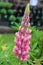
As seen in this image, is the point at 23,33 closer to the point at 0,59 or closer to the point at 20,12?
the point at 0,59

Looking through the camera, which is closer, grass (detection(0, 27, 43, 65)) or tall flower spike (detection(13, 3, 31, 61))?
tall flower spike (detection(13, 3, 31, 61))

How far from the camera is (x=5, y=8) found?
31.8 ft

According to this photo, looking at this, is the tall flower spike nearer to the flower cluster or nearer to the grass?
the flower cluster

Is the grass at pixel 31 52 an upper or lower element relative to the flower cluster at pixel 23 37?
lower

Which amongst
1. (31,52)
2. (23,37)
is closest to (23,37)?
(23,37)

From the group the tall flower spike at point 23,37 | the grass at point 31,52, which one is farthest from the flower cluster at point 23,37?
the grass at point 31,52

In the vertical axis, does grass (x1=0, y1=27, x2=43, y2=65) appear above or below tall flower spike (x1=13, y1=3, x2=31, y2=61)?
below

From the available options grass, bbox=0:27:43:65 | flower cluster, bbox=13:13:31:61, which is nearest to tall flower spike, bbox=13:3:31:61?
flower cluster, bbox=13:13:31:61

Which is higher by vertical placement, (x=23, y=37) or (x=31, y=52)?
(x=23, y=37)

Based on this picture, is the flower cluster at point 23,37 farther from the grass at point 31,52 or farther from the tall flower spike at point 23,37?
the grass at point 31,52

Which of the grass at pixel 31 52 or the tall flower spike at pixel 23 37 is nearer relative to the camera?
the tall flower spike at pixel 23 37

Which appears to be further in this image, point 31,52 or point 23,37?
point 31,52

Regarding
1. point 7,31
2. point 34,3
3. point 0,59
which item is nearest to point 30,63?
point 0,59

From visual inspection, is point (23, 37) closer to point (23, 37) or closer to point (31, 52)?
point (23, 37)
